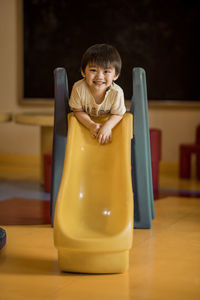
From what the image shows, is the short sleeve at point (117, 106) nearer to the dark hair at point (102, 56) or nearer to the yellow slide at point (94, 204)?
the yellow slide at point (94, 204)

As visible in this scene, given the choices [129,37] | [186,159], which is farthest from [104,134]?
[129,37]

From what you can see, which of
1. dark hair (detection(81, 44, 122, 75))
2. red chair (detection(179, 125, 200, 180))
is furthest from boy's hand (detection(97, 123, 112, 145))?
red chair (detection(179, 125, 200, 180))

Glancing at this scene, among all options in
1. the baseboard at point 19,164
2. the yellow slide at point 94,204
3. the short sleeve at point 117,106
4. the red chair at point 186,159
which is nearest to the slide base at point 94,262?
the yellow slide at point 94,204

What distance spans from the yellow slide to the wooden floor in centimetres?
9

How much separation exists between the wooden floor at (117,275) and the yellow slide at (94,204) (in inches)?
3.5

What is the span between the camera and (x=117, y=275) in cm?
244

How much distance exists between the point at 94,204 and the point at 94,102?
23.4 inches

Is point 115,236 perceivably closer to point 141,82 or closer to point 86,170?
point 86,170

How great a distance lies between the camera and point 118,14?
598cm

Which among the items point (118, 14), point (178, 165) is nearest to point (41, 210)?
point (178, 165)

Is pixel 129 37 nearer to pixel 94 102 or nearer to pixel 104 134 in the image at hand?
pixel 94 102

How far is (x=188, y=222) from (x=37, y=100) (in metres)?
3.27

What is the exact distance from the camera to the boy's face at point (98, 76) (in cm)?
285

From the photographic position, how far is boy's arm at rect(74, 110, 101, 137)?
9.43 feet
